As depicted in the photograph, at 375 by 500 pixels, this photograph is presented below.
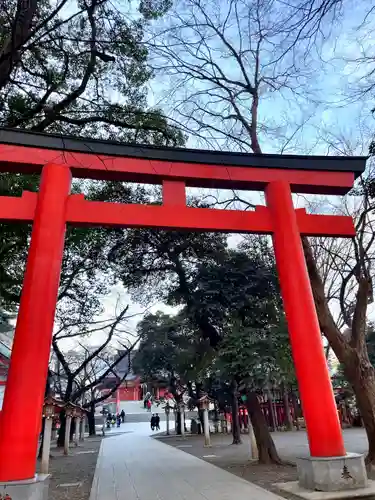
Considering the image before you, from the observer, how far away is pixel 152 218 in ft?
21.1

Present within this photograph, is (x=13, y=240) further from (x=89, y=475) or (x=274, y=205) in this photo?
(x=274, y=205)

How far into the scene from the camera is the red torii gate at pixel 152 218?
503cm

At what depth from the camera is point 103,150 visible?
21.7 ft

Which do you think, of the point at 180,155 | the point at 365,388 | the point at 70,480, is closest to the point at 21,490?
the point at 70,480

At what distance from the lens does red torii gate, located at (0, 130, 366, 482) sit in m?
5.03

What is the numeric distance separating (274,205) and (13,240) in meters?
6.88

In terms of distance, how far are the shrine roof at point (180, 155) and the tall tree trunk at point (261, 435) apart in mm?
5640

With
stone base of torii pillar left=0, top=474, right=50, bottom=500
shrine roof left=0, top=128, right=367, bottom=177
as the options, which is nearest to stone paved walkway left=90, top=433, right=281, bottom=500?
stone base of torii pillar left=0, top=474, right=50, bottom=500

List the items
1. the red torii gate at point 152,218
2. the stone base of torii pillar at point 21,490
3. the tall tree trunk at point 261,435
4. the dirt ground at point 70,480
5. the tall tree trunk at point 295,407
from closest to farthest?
the stone base of torii pillar at point 21,490 < the red torii gate at point 152,218 < the dirt ground at point 70,480 < the tall tree trunk at point 261,435 < the tall tree trunk at point 295,407

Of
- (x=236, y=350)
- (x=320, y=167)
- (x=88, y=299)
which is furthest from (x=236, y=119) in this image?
(x=88, y=299)

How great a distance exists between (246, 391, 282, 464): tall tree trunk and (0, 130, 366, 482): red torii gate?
4.14 meters

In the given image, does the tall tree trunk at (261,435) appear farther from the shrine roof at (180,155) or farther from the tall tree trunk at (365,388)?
the shrine roof at (180,155)

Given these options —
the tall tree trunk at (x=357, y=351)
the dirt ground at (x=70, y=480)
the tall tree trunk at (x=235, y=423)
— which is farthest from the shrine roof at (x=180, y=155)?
the tall tree trunk at (x=235, y=423)

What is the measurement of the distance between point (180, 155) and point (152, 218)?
1357 millimetres
